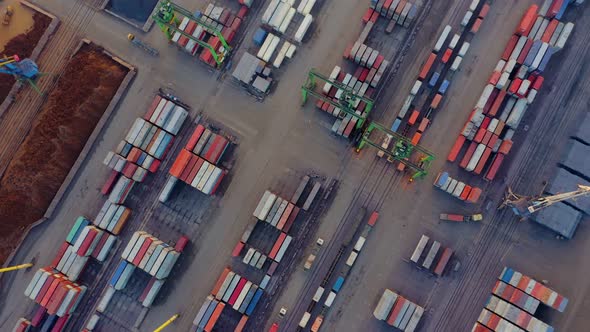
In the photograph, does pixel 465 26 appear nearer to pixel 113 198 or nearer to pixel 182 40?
pixel 182 40

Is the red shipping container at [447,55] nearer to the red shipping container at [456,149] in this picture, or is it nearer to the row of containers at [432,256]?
the red shipping container at [456,149]

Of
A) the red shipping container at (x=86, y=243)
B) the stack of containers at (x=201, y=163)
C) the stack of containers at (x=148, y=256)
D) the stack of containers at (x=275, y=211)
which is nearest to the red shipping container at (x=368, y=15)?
the stack of containers at (x=201, y=163)

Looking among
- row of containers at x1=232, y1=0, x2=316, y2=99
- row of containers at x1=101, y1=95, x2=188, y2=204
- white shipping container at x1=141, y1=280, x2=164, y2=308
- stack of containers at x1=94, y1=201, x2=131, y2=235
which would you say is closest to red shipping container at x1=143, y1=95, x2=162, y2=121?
row of containers at x1=101, y1=95, x2=188, y2=204

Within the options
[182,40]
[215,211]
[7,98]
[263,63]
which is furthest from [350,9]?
[7,98]

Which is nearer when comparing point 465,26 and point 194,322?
point 194,322

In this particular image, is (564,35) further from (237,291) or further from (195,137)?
(237,291)

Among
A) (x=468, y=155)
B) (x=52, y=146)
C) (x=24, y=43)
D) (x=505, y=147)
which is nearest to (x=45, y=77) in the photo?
(x=24, y=43)

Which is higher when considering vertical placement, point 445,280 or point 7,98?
point 445,280
